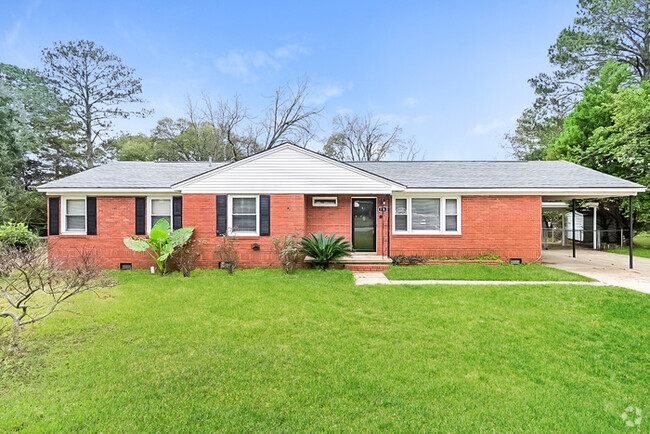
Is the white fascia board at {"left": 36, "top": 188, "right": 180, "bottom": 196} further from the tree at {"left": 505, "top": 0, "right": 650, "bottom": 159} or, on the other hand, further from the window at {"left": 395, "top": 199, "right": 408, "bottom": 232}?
the tree at {"left": 505, "top": 0, "right": 650, "bottom": 159}

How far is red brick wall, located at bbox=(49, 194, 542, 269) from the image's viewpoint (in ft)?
31.1

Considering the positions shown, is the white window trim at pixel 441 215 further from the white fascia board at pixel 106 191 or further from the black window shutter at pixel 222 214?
the white fascia board at pixel 106 191

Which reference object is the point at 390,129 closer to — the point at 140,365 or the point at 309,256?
the point at 309,256

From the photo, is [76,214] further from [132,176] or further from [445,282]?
[445,282]

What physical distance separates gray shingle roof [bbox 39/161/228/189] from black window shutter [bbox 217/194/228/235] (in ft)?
6.54

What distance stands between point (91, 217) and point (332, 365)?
10381 millimetres

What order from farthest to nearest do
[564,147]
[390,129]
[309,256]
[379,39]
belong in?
1. [390,129]
2. [379,39]
3. [564,147]
4. [309,256]

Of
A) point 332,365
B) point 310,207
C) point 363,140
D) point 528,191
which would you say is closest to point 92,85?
point 363,140

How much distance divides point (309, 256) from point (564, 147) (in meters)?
17.5

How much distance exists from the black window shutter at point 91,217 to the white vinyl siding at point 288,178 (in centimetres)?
327

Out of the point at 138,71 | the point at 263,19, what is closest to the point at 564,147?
the point at 263,19

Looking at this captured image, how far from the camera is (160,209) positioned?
1005 cm

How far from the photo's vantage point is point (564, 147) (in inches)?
671

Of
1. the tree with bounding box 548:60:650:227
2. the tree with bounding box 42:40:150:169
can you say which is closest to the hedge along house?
the tree with bounding box 548:60:650:227
